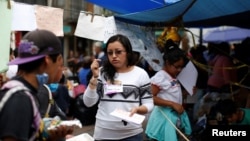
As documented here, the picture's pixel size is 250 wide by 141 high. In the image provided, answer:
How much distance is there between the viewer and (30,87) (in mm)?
2008

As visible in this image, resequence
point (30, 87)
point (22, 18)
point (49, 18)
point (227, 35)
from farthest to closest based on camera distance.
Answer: point (227, 35) → point (49, 18) → point (22, 18) → point (30, 87)

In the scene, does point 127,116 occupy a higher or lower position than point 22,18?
lower

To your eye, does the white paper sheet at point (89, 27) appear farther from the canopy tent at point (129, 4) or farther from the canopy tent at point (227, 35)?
the canopy tent at point (227, 35)

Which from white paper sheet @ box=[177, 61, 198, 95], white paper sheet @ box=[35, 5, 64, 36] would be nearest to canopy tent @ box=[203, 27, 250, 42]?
white paper sheet @ box=[177, 61, 198, 95]

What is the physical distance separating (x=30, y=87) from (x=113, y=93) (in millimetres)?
1397

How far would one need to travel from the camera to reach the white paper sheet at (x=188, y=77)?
4.53 meters

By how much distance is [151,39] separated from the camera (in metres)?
5.07

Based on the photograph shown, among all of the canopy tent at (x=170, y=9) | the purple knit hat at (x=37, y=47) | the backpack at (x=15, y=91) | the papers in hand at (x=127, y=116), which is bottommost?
the papers in hand at (x=127, y=116)

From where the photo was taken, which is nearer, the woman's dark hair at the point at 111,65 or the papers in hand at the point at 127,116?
the papers in hand at the point at 127,116

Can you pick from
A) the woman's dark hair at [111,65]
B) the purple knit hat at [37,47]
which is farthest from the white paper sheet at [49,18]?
the purple knit hat at [37,47]

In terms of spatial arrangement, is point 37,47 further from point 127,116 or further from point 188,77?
point 188,77

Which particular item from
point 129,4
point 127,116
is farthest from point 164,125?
point 129,4

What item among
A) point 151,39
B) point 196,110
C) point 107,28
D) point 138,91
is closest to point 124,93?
point 138,91

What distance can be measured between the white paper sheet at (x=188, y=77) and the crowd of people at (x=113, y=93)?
0.07 m
